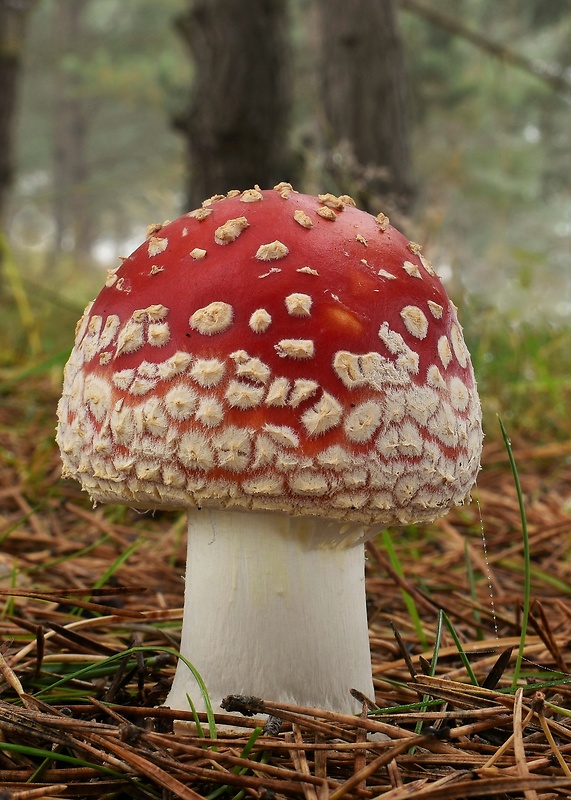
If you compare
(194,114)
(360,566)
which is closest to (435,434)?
(360,566)

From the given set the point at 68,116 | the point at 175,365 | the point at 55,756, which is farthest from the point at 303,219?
the point at 68,116

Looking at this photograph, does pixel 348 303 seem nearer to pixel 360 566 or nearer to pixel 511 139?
pixel 360 566

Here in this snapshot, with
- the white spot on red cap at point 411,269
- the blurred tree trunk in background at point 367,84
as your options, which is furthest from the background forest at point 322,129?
the white spot on red cap at point 411,269

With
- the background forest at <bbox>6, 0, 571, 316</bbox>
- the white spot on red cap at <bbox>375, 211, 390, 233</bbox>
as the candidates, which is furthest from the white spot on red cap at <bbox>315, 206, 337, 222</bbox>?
the background forest at <bbox>6, 0, 571, 316</bbox>

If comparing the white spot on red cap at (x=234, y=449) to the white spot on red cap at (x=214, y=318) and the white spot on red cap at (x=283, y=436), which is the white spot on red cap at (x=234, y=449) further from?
the white spot on red cap at (x=214, y=318)

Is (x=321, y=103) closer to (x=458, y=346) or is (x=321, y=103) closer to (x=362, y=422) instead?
(x=458, y=346)

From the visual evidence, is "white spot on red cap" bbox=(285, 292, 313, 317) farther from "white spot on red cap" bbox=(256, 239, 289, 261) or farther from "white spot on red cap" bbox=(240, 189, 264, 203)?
"white spot on red cap" bbox=(240, 189, 264, 203)
